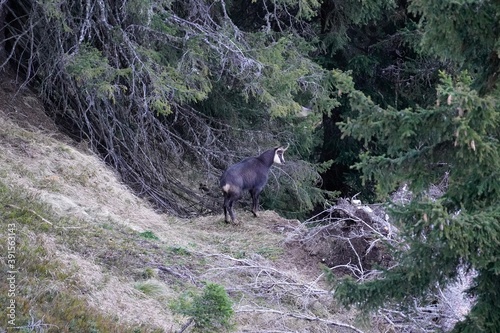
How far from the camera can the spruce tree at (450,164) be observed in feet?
15.9

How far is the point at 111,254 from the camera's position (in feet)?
28.1

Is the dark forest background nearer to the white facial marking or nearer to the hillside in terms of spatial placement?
the white facial marking

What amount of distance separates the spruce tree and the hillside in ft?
8.46

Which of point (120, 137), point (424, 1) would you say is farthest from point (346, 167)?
point (424, 1)

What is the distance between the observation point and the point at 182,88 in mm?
11164

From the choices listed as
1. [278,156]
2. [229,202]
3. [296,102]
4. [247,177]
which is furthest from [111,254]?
[296,102]

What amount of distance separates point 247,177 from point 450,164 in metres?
7.77

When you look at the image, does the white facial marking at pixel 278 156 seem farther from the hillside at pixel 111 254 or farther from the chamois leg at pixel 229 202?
the chamois leg at pixel 229 202

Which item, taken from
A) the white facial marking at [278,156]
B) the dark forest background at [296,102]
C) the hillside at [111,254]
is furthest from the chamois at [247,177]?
the dark forest background at [296,102]

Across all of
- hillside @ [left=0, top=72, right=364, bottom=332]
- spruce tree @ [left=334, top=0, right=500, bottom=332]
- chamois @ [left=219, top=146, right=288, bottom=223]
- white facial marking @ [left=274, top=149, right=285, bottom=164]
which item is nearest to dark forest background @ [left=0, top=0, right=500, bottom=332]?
spruce tree @ [left=334, top=0, right=500, bottom=332]

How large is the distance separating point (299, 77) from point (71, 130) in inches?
169

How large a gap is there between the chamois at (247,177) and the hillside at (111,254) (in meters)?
0.47

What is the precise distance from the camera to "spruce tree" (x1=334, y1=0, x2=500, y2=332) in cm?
484

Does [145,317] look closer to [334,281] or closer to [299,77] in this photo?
[334,281]
